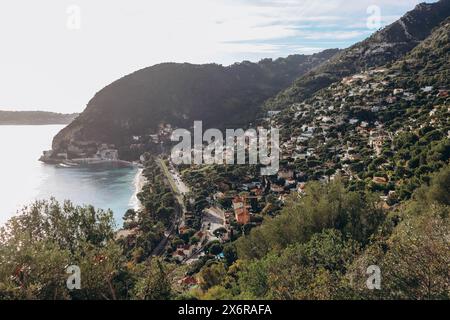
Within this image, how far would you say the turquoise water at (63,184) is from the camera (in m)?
43.8

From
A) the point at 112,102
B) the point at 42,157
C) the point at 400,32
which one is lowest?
the point at 42,157

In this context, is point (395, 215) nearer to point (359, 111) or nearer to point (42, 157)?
point (359, 111)

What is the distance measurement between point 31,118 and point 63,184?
123m

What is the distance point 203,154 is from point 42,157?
150 ft

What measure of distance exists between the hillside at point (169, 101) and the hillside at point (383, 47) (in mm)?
11720

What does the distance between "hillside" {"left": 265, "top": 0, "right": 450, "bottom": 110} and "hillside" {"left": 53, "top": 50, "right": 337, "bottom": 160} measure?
1172 cm

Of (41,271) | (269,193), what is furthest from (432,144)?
(41,271)

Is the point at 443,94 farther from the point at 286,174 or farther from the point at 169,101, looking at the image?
the point at 169,101

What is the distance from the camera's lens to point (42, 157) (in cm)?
8256

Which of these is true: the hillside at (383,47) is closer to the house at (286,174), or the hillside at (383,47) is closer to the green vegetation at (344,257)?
the house at (286,174)

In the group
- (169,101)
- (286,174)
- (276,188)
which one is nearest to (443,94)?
(286,174)

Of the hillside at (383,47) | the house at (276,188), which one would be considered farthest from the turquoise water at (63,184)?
the hillside at (383,47)

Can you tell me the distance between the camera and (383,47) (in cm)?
7112

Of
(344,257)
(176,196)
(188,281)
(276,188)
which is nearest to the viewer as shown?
(344,257)
